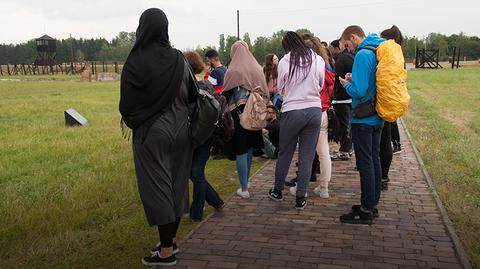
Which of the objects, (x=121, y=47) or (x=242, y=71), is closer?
(x=242, y=71)

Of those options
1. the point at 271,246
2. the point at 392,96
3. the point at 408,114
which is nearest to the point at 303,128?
the point at 392,96

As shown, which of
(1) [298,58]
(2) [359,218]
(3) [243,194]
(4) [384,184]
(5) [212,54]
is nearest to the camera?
(2) [359,218]

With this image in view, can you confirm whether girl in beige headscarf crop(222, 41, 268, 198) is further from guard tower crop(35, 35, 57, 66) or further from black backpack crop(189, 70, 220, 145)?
guard tower crop(35, 35, 57, 66)

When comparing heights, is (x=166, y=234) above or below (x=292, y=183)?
above

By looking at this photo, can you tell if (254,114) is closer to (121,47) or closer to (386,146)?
(386,146)

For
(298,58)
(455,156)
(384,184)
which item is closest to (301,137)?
(298,58)

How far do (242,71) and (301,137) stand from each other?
93 cm

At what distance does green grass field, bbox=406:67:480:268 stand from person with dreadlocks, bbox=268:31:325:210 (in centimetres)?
155

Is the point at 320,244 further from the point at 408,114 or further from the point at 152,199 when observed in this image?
the point at 408,114

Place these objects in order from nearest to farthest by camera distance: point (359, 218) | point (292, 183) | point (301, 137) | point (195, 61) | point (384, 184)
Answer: point (359, 218)
point (195, 61)
point (301, 137)
point (384, 184)
point (292, 183)

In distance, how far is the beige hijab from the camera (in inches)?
210

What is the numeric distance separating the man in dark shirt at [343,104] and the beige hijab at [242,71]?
4.16 feet

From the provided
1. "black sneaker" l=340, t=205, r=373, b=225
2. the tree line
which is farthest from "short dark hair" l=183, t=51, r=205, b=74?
the tree line

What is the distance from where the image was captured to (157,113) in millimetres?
3746
